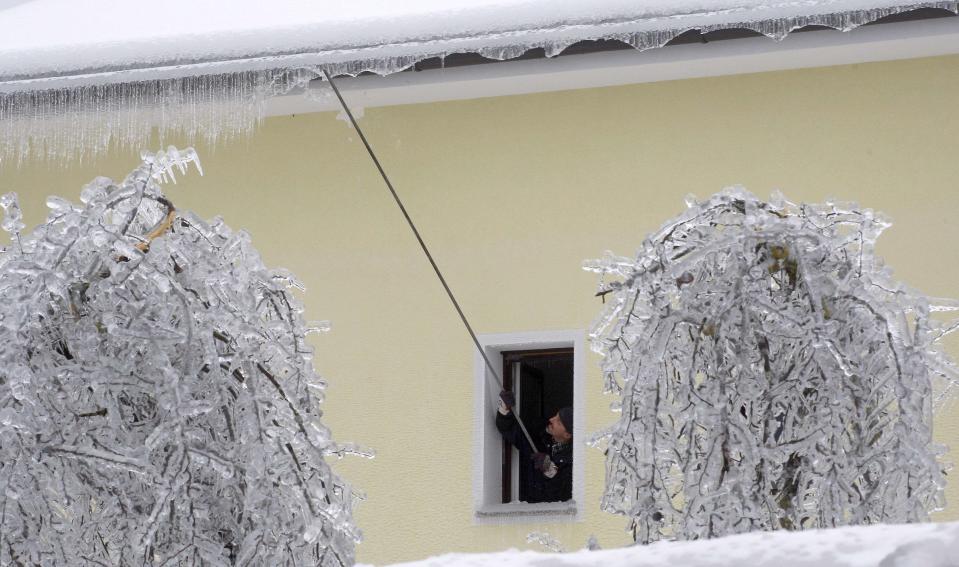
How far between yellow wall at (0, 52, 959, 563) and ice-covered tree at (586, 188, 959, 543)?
4.12 meters

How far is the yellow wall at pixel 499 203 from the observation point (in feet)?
28.1

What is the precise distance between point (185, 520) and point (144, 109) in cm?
412

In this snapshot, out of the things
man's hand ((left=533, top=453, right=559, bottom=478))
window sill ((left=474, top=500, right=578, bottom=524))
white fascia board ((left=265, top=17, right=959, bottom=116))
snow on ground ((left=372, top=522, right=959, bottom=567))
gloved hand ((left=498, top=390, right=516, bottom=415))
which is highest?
white fascia board ((left=265, top=17, right=959, bottom=116))

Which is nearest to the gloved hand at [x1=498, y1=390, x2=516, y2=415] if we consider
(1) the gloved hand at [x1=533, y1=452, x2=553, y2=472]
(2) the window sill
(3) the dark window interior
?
(3) the dark window interior

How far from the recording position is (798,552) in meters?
1.78

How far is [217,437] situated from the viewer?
12.9 ft

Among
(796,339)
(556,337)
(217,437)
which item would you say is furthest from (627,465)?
(556,337)

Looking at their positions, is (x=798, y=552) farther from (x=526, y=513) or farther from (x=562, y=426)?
(x=526, y=513)

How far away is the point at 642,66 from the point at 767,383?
15.5 feet

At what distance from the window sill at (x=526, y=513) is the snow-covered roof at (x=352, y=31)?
2675 millimetres

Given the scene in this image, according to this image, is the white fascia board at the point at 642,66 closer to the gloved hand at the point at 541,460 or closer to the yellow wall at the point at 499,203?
the yellow wall at the point at 499,203

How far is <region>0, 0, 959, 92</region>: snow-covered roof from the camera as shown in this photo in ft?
21.3

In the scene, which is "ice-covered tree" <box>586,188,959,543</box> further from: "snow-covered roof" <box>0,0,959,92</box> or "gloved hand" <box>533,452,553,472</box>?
"gloved hand" <box>533,452,553,472</box>

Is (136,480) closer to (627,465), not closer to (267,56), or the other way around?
(627,465)
